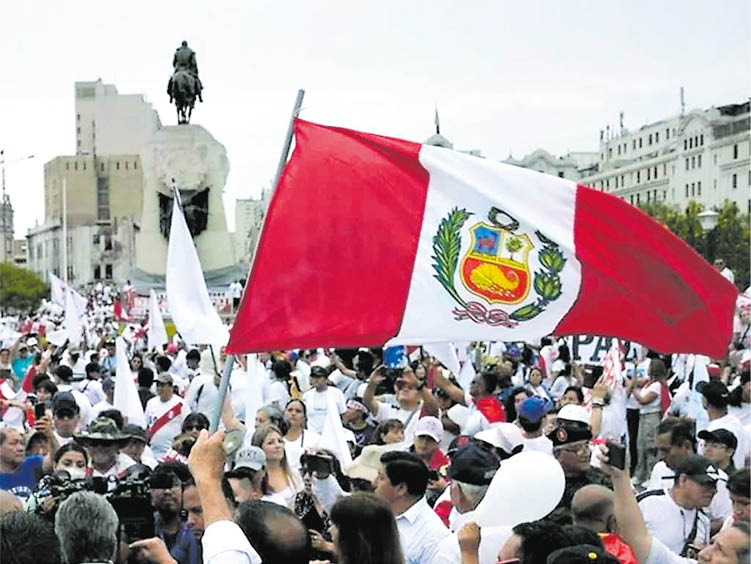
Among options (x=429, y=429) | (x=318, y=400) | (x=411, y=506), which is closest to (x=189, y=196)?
(x=318, y=400)

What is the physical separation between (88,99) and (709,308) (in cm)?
13836

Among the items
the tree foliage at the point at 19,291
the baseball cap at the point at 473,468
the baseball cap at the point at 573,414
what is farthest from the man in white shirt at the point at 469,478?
the tree foliage at the point at 19,291

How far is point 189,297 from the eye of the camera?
28.3ft

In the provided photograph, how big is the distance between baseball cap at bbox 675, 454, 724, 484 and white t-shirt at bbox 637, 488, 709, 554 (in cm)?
15

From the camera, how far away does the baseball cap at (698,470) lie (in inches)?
230

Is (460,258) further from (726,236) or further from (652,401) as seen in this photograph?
(726,236)

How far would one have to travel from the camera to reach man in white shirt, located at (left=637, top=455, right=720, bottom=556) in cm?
586

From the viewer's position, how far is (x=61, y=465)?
6.79 m

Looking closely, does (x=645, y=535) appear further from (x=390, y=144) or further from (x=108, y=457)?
(x=108, y=457)

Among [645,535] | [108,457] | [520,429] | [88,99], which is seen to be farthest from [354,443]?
[88,99]

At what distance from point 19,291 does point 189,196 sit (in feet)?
212

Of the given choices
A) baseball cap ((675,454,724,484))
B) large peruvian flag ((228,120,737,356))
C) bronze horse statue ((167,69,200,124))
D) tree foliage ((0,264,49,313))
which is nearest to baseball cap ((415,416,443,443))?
large peruvian flag ((228,120,737,356))

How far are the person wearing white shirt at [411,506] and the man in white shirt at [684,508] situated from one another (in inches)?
48.7

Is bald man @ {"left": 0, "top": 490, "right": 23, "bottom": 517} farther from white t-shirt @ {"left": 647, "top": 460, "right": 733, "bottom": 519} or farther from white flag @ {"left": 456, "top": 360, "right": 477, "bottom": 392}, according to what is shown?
white flag @ {"left": 456, "top": 360, "right": 477, "bottom": 392}
